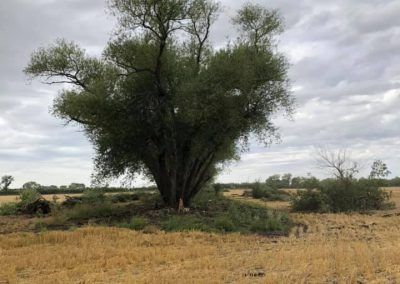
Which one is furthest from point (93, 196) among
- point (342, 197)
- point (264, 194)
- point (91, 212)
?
point (264, 194)

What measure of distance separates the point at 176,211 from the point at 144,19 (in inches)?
443

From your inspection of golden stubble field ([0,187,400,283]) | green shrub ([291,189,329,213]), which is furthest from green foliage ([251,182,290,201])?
golden stubble field ([0,187,400,283])

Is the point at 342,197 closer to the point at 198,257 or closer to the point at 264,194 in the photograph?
the point at 264,194

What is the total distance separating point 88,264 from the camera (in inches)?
610

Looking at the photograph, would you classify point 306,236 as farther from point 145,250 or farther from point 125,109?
point 125,109

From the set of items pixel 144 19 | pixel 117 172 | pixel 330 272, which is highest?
pixel 144 19

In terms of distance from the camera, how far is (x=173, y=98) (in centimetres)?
3047

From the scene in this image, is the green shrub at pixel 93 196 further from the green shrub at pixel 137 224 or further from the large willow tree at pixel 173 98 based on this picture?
the green shrub at pixel 137 224

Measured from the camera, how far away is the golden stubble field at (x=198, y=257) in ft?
41.4

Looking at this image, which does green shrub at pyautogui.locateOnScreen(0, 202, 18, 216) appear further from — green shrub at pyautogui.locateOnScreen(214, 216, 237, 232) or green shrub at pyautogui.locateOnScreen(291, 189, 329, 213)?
green shrub at pyautogui.locateOnScreen(291, 189, 329, 213)

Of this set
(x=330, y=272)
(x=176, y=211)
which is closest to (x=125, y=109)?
(x=176, y=211)

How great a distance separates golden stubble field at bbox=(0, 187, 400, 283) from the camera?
41.4 feet

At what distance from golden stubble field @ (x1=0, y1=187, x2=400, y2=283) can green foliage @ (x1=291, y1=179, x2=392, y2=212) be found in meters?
16.6

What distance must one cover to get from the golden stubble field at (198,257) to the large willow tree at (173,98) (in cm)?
905
